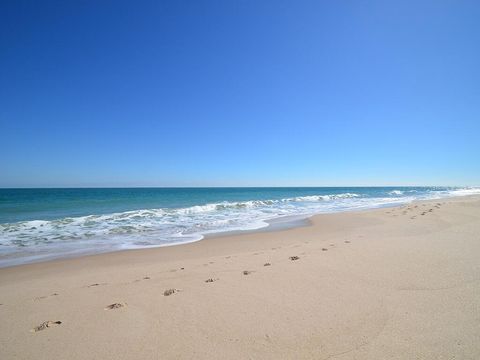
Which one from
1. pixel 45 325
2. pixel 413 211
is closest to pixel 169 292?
pixel 45 325

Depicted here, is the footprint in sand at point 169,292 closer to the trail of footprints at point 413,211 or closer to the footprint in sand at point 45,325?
the footprint in sand at point 45,325

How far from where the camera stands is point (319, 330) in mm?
2848

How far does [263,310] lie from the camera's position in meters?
3.37

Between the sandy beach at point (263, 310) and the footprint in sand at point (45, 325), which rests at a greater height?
the sandy beach at point (263, 310)

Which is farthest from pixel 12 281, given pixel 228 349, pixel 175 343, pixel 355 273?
pixel 355 273

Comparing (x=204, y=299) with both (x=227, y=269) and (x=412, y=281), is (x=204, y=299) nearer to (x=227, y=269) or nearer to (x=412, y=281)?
(x=227, y=269)

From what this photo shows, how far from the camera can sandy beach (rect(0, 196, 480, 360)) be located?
103 inches

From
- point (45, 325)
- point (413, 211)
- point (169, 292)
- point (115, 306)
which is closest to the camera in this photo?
point (45, 325)

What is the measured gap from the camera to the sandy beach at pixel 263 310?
262 centimetres

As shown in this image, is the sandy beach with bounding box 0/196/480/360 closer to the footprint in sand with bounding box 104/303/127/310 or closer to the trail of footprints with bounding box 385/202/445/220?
the footprint in sand with bounding box 104/303/127/310

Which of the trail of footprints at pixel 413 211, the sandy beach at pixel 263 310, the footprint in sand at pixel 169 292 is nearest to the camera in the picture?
the sandy beach at pixel 263 310

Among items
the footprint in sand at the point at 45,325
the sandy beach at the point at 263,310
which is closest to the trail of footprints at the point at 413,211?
the sandy beach at the point at 263,310

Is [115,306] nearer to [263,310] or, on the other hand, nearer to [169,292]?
[169,292]

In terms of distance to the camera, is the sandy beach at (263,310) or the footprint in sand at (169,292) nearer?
the sandy beach at (263,310)
